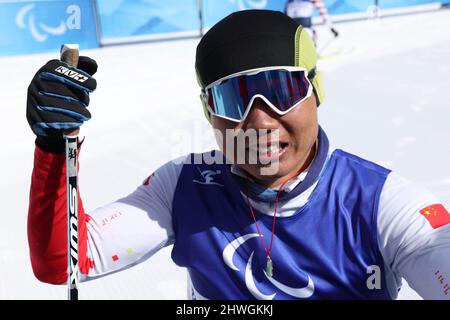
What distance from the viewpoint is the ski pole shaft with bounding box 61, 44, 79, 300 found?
57.1 inches

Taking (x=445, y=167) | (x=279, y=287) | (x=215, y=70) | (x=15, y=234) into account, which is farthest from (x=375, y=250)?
(x=445, y=167)

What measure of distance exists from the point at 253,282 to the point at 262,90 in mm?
609

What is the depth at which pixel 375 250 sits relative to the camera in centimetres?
145

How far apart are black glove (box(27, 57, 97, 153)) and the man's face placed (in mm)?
417

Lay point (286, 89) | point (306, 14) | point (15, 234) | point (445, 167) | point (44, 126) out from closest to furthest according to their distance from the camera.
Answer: point (44, 126) → point (286, 89) → point (15, 234) → point (445, 167) → point (306, 14)

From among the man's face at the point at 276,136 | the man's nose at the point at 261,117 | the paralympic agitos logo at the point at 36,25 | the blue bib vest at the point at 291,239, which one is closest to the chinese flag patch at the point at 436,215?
the blue bib vest at the point at 291,239

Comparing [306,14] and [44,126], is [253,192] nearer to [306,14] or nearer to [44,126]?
[44,126]

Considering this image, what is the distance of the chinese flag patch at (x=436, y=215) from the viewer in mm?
1390

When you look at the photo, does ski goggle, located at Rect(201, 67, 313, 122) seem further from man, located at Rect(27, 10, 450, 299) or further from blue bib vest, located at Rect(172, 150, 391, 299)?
blue bib vest, located at Rect(172, 150, 391, 299)

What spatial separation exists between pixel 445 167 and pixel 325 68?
3932mm

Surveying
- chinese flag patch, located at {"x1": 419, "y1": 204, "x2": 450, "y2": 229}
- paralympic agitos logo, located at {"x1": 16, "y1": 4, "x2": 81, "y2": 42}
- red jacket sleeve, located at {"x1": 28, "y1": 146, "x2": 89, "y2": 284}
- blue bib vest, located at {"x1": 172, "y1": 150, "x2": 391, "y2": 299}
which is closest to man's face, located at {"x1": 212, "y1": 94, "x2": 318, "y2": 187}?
blue bib vest, located at {"x1": 172, "y1": 150, "x2": 391, "y2": 299}

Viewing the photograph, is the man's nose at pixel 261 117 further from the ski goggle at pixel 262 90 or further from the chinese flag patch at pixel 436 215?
the chinese flag patch at pixel 436 215

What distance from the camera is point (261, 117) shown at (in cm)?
148

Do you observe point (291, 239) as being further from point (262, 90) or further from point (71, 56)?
point (71, 56)
